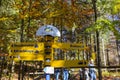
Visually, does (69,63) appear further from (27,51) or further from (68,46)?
(27,51)

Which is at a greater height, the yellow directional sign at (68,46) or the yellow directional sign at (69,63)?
the yellow directional sign at (68,46)

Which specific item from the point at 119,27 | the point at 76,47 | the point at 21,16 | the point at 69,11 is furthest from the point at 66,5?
the point at 76,47

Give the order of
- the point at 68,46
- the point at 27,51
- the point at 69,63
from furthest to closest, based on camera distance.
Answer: the point at 68,46, the point at 27,51, the point at 69,63

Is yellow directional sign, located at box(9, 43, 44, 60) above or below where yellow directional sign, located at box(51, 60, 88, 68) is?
above

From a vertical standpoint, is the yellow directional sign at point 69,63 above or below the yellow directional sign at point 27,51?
below

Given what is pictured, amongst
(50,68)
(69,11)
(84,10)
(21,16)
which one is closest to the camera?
(50,68)

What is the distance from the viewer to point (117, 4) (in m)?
10.4

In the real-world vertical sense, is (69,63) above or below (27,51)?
below

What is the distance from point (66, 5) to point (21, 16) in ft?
10.8

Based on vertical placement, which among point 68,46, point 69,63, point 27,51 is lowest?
point 69,63

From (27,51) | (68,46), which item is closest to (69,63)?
(68,46)

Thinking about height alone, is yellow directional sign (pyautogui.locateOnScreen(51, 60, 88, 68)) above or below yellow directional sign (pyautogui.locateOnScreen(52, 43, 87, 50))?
below

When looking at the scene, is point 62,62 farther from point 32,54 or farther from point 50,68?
point 32,54

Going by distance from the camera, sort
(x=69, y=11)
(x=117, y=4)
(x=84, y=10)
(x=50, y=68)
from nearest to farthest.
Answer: (x=50, y=68) → (x=117, y=4) → (x=69, y=11) → (x=84, y=10)
